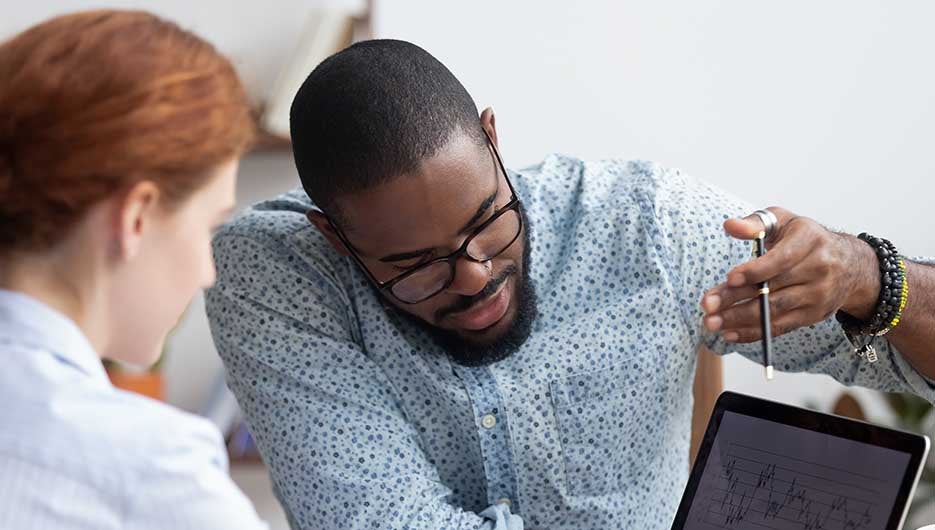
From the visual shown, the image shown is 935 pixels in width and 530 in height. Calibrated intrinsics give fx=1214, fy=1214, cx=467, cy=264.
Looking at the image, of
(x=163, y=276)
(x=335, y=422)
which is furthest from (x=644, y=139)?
(x=163, y=276)

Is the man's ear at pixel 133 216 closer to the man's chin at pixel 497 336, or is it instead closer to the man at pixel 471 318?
the man at pixel 471 318

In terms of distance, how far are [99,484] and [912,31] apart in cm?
199

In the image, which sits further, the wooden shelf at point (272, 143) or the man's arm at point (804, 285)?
the wooden shelf at point (272, 143)

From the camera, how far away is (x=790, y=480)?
44.9 inches

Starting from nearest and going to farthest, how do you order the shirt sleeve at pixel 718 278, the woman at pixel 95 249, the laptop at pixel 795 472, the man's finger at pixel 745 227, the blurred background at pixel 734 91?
the woman at pixel 95 249
the laptop at pixel 795 472
the man's finger at pixel 745 227
the shirt sleeve at pixel 718 278
the blurred background at pixel 734 91

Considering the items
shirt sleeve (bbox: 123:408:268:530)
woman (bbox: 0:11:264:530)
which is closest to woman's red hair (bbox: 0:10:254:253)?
woman (bbox: 0:11:264:530)

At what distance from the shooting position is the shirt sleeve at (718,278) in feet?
4.80

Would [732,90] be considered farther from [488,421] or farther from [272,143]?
[488,421]

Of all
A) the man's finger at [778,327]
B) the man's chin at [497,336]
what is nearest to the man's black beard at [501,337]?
the man's chin at [497,336]

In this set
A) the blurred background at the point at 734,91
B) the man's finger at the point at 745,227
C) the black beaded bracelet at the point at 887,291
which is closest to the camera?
the man's finger at the point at 745,227

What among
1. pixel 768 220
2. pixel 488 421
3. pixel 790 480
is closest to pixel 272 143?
pixel 488 421

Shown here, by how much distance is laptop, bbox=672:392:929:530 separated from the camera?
1.07m

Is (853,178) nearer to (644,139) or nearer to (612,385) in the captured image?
(644,139)

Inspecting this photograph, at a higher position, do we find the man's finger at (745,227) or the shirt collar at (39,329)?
the man's finger at (745,227)
